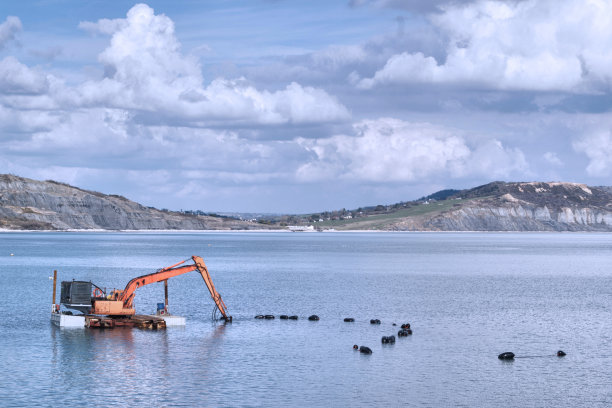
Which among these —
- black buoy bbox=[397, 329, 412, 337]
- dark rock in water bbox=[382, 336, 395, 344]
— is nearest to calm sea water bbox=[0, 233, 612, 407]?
black buoy bbox=[397, 329, 412, 337]

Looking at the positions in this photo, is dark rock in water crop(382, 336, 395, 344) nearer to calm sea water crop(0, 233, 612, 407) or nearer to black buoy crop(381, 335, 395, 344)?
black buoy crop(381, 335, 395, 344)

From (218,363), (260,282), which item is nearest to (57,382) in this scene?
(218,363)

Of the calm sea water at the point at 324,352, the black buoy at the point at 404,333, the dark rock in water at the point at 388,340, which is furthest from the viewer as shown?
the black buoy at the point at 404,333

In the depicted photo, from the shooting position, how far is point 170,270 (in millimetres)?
62125

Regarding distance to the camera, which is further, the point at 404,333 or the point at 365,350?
the point at 404,333

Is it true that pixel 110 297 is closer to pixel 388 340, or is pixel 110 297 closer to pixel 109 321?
pixel 109 321

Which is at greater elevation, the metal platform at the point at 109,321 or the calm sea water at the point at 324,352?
the metal platform at the point at 109,321

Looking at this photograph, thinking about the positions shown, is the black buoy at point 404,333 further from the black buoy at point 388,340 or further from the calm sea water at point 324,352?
the black buoy at point 388,340

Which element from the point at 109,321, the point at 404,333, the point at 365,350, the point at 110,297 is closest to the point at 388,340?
the point at 404,333

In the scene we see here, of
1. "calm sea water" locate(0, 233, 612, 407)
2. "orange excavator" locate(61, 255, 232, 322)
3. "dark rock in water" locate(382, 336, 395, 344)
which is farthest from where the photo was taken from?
"orange excavator" locate(61, 255, 232, 322)

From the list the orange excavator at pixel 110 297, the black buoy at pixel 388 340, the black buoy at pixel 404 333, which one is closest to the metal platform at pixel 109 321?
the orange excavator at pixel 110 297

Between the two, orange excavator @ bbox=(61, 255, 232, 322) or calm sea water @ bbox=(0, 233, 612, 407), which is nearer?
calm sea water @ bbox=(0, 233, 612, 407)

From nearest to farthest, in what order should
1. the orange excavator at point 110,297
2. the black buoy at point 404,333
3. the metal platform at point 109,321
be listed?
the black buoy at point 404,333, the metal platform at point 109,321, the orange excavator at point 110,297

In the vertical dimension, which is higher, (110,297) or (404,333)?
(110,297)
